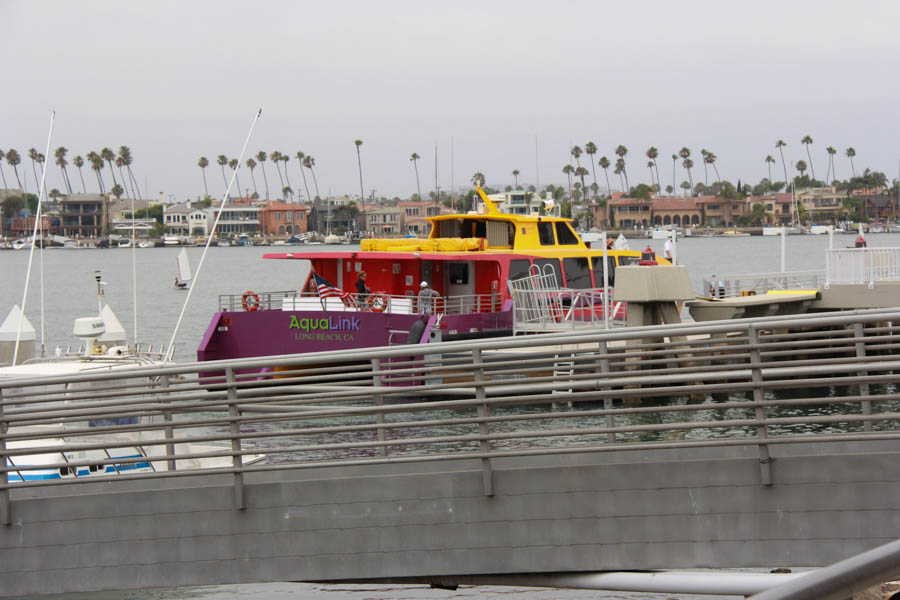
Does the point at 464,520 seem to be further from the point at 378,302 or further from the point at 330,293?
the point at 330,293

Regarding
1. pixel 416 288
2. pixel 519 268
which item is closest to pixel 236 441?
pixel 519 268

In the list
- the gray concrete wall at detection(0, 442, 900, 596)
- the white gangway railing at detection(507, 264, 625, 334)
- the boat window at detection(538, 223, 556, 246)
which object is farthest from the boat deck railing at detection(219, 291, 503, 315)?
the gray concrete wall at detection(0, 442, 900, 596)

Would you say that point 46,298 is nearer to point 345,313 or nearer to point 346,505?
Result: point 345,313

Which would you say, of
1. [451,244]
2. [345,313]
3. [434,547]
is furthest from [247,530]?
[451,244]

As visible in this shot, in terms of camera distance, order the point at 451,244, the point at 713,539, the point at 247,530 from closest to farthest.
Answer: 1. the point at 713,539
2. the point at 247,530
3. the point at 451,244

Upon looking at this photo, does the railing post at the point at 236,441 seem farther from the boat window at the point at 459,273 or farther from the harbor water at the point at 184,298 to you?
the boat window at the point at 459,273

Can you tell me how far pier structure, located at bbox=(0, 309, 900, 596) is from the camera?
6301 mm

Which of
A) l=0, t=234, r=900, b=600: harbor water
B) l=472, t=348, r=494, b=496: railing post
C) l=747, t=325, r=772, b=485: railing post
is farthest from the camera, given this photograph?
l=0, t=234, r=900, b=600: harbor water

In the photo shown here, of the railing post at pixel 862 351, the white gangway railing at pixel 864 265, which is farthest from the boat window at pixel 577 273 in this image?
the railing post at pixel 862 351

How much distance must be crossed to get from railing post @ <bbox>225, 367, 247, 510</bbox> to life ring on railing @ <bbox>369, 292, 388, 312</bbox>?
53.7ft

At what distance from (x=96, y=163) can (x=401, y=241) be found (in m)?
172

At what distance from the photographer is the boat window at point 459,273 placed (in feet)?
86.3

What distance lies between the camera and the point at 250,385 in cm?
682

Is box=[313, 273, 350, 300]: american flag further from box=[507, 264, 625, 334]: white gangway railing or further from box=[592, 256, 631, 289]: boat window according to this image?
box=[592, 256, 631, 289]: boat window
